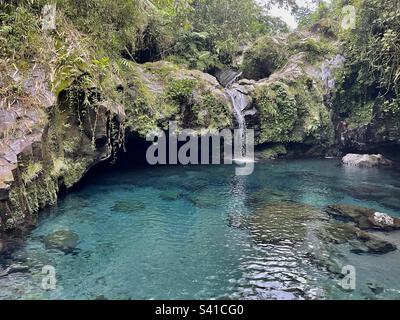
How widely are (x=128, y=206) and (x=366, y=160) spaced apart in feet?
39.7

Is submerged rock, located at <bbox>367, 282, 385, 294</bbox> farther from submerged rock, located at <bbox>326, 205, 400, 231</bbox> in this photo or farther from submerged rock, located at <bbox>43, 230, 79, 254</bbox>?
submerged rock, located at <bbox>43, 230, 79, 254</bbox>

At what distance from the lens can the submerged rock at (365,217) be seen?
8414mm

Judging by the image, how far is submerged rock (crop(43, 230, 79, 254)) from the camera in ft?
23.1

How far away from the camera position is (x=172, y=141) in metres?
15.9

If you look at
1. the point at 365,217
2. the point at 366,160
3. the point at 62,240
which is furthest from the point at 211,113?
the point at 62,240

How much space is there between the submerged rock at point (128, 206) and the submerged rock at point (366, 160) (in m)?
11.2

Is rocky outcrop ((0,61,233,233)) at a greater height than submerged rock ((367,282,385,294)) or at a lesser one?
greater

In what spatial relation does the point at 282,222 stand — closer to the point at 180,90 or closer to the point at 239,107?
the point at 180,90

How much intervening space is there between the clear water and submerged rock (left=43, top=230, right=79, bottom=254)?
0.15 meters

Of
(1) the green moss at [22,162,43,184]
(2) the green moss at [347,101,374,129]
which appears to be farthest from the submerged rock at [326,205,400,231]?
(2) the green moss at [347,101,374,129]

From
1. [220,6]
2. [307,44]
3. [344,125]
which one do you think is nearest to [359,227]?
[344,125]

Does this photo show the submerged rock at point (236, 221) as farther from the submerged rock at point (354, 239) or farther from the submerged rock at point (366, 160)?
the submerged rock at point (366, 160)

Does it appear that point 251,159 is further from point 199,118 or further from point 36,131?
point 36,131

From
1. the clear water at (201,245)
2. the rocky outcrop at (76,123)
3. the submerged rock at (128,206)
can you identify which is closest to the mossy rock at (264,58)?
the rocky outcrop at (76,123)
